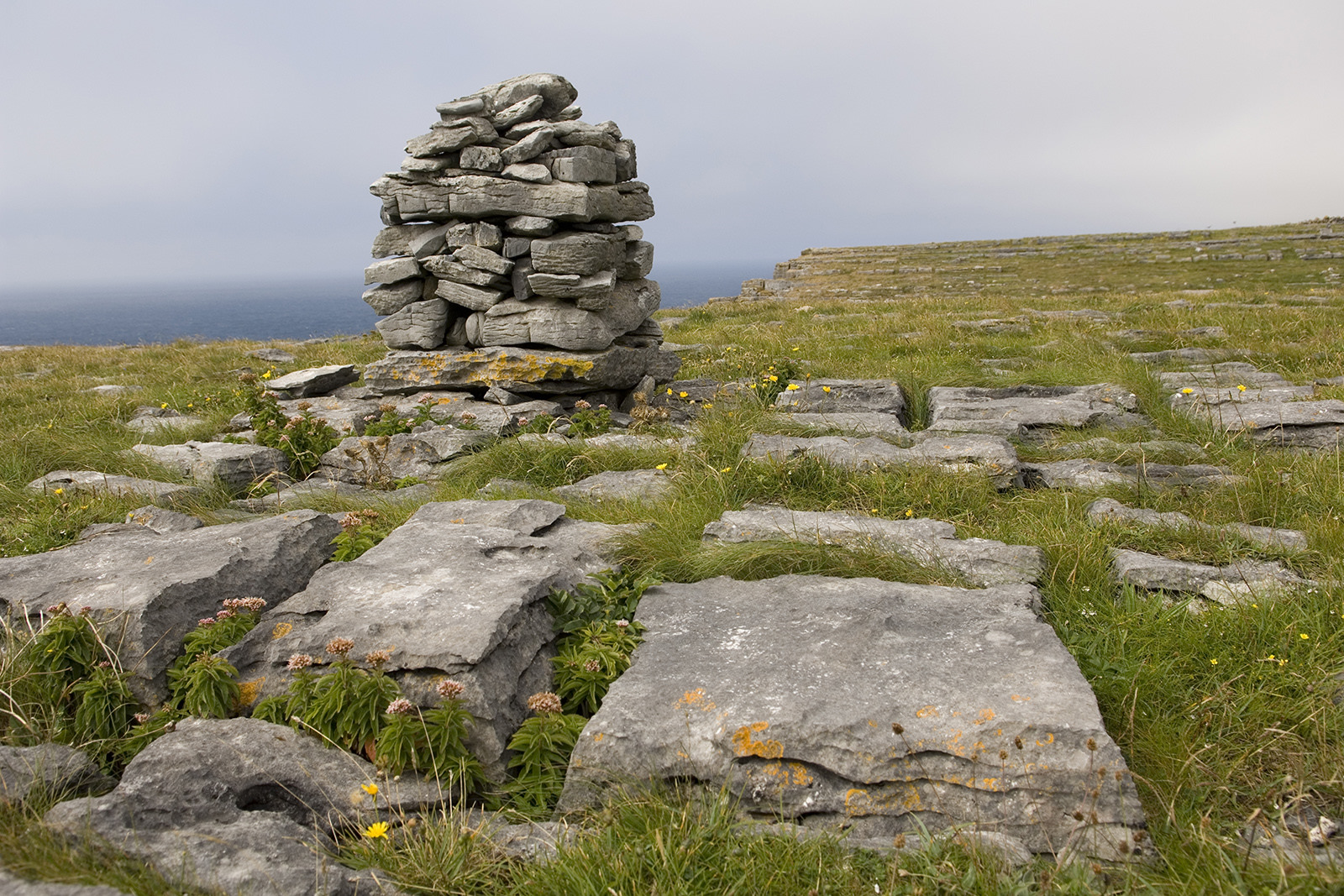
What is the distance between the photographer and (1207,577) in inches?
165

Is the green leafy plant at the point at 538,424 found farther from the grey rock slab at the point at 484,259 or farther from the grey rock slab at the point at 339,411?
the grey rock slab at the point at 484,259

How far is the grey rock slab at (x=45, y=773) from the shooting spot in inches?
108

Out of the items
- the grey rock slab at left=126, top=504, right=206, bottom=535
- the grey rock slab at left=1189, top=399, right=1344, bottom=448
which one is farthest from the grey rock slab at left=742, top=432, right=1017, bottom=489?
the grey rock slab at left=126, top=504, right=206, bottom=535

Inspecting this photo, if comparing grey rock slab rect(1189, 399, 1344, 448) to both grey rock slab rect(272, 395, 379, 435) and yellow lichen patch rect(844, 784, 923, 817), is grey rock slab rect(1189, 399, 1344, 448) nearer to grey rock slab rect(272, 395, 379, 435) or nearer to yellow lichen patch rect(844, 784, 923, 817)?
yellow lichen patch rect(844, 784, 923, 817)

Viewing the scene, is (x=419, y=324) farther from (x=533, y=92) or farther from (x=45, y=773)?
(x=45, y=773)

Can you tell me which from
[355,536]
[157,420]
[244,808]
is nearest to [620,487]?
[355,536]

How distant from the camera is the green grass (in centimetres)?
251

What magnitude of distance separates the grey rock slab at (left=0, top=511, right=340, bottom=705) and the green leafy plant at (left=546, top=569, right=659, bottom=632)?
4.98ft

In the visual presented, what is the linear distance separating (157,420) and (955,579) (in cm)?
876

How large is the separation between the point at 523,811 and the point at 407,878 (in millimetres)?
545

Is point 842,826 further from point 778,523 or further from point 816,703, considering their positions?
point 778,523

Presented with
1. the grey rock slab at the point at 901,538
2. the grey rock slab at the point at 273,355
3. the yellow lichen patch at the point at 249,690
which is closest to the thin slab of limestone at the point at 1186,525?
the grey rock slab at the point at 901,538

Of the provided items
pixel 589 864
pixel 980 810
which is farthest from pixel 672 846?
pixel 980 810

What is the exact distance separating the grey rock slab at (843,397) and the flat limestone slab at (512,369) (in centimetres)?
192
